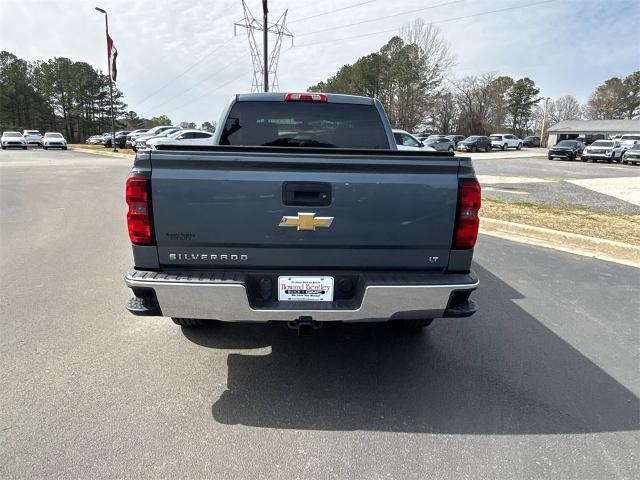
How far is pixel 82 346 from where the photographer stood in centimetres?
355

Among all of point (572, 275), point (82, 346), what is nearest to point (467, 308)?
point (82, 346)

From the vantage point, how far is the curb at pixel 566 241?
670 cm

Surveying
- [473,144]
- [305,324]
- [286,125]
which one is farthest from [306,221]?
[473,144]

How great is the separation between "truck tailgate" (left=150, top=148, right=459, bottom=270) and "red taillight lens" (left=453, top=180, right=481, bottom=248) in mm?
57

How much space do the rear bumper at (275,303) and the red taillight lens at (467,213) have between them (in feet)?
0.90

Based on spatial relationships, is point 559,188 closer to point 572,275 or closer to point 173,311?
point 572,275

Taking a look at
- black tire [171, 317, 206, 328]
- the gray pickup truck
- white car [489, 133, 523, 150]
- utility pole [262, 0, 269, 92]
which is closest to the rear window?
the gray pickup truck

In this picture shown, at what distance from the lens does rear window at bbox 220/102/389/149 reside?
13.8 feet

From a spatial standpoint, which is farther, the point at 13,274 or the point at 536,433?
the point at 13,274

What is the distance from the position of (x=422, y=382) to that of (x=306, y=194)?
170 cm

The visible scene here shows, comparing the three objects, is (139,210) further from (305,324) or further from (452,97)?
(452,97)

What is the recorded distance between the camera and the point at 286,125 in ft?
13.9

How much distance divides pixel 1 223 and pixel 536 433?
32.4 feet

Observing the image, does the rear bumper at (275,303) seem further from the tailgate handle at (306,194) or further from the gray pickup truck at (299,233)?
the tailgate handle at (306,194)
